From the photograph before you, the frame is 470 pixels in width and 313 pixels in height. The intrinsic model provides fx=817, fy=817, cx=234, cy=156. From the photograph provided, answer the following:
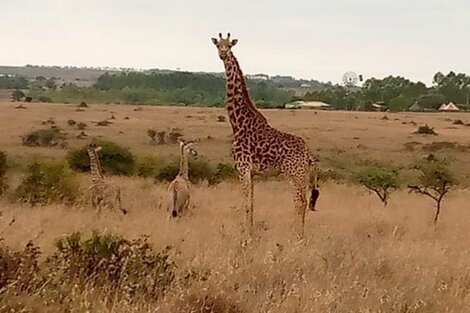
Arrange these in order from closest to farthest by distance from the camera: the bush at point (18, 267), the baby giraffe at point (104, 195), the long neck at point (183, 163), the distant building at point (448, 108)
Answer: the bush at point (18, 267), the baby giraffe at point (104, 195), the long neck at point (183, 163), the distant building at point (448, 108)

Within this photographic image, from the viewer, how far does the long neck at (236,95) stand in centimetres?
1051

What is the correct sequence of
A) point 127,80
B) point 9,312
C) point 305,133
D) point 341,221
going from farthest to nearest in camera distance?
point 127,80, point 305,133, point 341,221, point 9,312

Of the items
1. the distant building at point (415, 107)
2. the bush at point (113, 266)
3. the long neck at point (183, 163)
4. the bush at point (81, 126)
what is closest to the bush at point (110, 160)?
the long neck at point (183, 163)

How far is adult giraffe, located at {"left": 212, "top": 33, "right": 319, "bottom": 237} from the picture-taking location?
10188mm

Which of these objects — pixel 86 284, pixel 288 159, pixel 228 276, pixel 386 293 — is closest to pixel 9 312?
pixel 86 284

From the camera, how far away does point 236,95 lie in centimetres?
1062

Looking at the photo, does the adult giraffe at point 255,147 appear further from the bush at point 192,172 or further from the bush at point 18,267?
the bush at point 192,172

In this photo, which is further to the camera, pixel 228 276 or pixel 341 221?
pixel 341 221

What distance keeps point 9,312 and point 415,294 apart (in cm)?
332

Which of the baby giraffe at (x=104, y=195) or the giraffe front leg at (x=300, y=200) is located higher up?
the giraffe front leg at (x=300, y=200)

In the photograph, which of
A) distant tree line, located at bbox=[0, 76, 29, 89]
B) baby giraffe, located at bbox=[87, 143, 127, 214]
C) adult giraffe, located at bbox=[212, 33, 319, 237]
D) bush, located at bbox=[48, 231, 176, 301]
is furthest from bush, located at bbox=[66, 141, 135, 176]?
distant tree line, located at bbox=[0, 76, 29, 89]

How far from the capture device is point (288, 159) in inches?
400

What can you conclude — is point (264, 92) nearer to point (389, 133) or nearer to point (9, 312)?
point (389, 133)

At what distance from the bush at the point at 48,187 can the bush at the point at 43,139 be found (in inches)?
762
